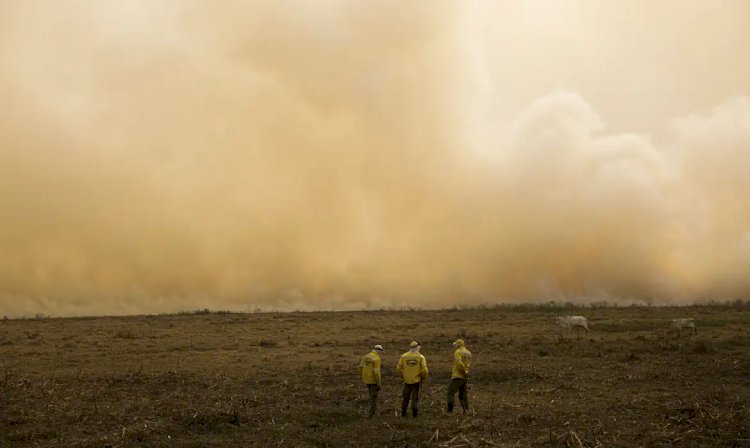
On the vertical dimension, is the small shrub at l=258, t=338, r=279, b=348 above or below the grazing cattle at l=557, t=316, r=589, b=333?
below

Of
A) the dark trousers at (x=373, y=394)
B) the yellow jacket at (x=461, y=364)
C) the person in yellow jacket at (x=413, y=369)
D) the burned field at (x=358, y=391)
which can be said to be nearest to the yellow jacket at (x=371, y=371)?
the dark trousers at (x=373, y=394)

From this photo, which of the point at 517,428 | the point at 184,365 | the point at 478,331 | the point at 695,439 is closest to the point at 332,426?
the point at 517,428

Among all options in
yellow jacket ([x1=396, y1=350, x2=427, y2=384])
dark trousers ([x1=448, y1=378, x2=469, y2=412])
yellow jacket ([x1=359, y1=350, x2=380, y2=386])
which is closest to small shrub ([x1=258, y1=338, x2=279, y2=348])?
yellow jacket ([x1=359, y1=350, x2=380, y2=386])

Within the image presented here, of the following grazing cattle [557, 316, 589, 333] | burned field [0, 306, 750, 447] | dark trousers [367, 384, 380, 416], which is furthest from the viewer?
grazing cattle [557, 316, 589, 333]

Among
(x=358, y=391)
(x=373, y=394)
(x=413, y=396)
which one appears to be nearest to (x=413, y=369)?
(x=413, y=396)

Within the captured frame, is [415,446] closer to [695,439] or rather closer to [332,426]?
[332,426]

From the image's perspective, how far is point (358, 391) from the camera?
76.2 feet

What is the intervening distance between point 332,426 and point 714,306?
62357 millimetres

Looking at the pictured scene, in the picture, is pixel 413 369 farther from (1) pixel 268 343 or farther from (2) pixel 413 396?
(1) pixel 268 343

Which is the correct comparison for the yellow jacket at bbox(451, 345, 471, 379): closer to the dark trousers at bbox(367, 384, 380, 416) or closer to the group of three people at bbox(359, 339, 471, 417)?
the group of three people at bbox(359, 339, 471, 417)

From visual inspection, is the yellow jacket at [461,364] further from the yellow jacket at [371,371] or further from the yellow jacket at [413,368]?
the yellow jacket at [371,371]

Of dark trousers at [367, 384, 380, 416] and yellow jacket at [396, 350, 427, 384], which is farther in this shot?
dark trousers at [367, 384, 380, 416]

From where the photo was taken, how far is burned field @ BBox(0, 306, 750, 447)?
17.0 m

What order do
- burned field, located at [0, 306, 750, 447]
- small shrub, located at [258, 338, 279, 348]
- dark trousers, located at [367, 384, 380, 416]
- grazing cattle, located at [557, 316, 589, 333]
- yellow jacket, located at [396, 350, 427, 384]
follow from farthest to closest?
grazing cattle, located at [557, 316, 589, 333] → small shrub, located at [258, 338, 279, 348] → dark trousers, located at [367, 384, 380, 416] → yellow jacket, located at [396, 350, 427, 384] → burned field, located at [0, 306, 750, 447]
